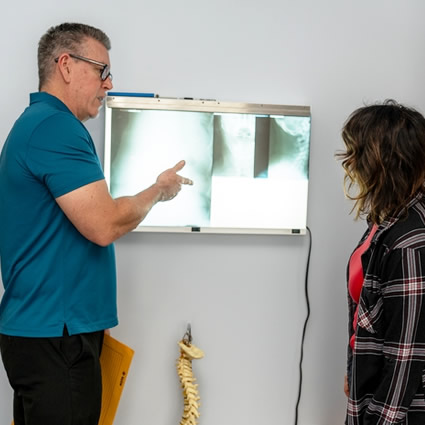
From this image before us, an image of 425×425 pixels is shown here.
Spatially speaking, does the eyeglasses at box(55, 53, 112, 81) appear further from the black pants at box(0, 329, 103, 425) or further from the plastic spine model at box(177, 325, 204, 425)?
the plastic spine model at box(177, 325, 204, 425)

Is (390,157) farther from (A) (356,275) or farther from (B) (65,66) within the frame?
(B) (65,66)

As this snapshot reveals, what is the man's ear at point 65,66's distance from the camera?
1401 millimetres

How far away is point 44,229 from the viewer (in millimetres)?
1325

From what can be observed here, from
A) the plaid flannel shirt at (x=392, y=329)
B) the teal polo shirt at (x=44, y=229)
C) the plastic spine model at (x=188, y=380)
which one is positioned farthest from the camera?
the plastic spine model at (x=188, y=380)

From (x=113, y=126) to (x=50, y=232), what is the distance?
644 mm

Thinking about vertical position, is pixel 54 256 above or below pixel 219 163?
below

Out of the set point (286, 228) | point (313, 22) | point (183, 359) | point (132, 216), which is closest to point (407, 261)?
point (132, 216)

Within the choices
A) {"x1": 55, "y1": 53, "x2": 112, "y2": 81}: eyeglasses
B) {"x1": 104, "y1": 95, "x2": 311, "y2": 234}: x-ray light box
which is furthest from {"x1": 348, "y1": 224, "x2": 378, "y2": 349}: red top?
{"x1": 55, "y1": 53, "x2": 112, "y2": 81}: eyeglasses

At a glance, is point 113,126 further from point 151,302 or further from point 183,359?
point 183,359

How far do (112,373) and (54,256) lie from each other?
416 mm

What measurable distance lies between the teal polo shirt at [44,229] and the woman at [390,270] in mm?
628

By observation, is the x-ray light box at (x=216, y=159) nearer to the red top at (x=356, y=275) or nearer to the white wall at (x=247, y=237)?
the white wall at (x=247, y=237)

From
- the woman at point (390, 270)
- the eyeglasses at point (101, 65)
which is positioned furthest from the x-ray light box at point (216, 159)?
the woman at point (390, 270)

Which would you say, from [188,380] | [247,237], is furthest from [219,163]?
[188,380]
